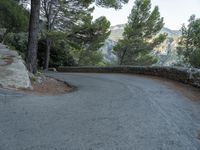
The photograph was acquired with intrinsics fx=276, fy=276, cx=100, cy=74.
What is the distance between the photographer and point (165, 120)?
17.3 feet

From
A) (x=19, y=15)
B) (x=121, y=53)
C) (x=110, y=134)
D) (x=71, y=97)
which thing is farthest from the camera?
(x=121, y=53)

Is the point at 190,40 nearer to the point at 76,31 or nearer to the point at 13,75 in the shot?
the point at 76,31

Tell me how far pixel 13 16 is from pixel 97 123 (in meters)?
20.1

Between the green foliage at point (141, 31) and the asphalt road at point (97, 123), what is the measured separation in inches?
880

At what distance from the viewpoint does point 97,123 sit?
491 centimetres

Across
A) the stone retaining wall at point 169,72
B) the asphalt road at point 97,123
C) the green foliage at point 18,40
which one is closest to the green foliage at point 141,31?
the green foliage at point 18,40

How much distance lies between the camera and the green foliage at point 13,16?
2186cm

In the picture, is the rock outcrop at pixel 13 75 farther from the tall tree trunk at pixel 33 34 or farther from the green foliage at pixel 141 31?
the green foliage at pixel 141 31

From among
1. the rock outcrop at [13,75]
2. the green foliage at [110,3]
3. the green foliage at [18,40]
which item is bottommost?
the rock outcrop at [13,75]

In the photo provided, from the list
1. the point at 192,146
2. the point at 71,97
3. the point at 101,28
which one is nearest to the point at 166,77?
the point at 71,97

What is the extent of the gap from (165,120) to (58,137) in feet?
7.19

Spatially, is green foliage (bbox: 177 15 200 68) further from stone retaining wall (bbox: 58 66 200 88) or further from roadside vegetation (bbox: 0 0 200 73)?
stone retaining wall (bbox: 58 66 200 88)

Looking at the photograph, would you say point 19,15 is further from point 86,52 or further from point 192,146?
point 192,146

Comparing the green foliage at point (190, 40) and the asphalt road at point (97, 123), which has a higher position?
the green foliage at point (190, 40)
